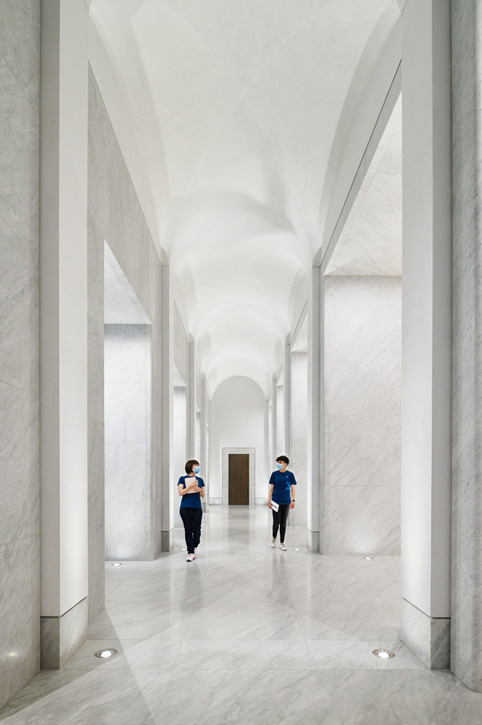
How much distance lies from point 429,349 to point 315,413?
6.63 meters

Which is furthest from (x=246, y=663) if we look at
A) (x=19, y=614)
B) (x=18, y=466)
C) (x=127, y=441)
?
(x=127, y=441)

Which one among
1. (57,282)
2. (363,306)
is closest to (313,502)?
(363,306)

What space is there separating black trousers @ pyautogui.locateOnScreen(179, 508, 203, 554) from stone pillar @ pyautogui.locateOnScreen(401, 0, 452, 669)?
501 cm

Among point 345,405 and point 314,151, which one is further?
point 345,405

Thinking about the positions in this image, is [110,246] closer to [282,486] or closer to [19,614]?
[19,614]

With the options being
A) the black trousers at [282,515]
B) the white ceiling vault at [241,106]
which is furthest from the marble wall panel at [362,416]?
the white ceiling vault at [241,106]

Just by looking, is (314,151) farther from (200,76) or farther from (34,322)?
(34,322)

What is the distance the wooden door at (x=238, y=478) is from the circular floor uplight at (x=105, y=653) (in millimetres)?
27799

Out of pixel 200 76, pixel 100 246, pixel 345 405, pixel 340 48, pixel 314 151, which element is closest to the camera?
pixel 100 246

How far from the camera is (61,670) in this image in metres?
4.47

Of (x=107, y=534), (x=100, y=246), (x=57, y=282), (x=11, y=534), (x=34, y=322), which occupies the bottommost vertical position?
(x=107, y=534)

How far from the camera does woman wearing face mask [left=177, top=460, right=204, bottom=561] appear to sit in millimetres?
9516

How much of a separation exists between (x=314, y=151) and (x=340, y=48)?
78.2 inches

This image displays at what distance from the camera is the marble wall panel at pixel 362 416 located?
10547mm
